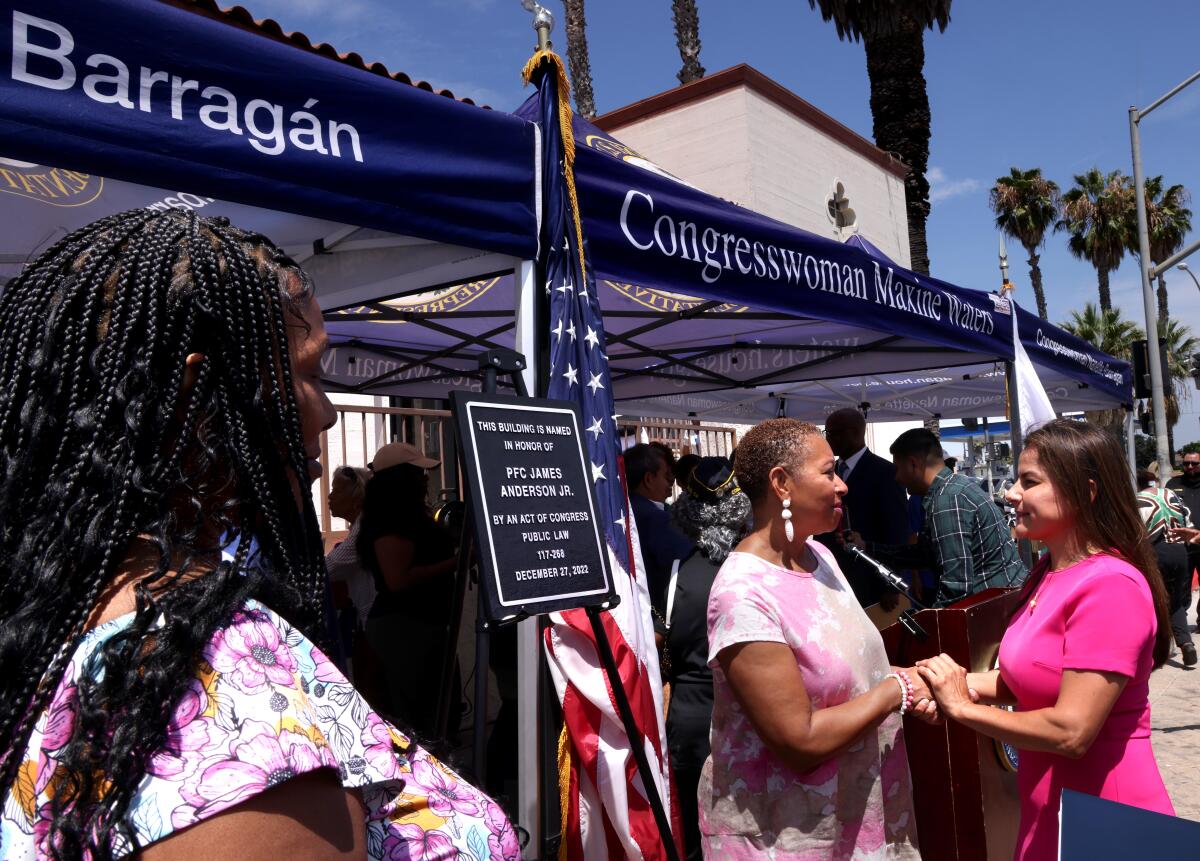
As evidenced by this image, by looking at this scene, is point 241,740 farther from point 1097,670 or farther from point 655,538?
point 655,538

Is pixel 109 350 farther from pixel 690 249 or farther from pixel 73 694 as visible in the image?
pixel 690 249

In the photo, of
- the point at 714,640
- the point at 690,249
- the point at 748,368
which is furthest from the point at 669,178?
the point at 748,368

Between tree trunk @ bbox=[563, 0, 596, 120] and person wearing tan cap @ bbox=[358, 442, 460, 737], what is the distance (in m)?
14.7

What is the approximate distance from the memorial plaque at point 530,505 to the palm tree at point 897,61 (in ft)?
53.6

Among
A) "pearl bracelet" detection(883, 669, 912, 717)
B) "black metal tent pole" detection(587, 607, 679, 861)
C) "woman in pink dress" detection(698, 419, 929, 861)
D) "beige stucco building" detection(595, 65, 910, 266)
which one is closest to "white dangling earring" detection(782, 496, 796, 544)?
"woman in pink dress" detection(698, 419, 929, 861)

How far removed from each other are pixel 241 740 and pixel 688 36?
65.1 ft

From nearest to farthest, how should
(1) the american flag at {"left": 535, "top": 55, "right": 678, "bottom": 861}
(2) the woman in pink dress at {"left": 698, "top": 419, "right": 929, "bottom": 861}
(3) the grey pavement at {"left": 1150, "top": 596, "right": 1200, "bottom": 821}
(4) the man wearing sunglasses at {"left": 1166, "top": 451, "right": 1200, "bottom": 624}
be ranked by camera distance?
(2) the woman in pink dress at {"left": 698, "top": 419, "right": 929, "bottom": 861} → (1) the american flag at {"left": 535, "top": 55, "right": 678, "bottom": 861} → (3) the grey pavement at {"left": 1150, "top": 596, "right": 1200, "bottom": 821} → (4) the man wearing sunglasses at {"left": 1166, "top": 451, "right": 1200, "bottom": 624}

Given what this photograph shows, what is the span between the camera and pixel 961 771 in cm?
325

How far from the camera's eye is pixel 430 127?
276 centimetres

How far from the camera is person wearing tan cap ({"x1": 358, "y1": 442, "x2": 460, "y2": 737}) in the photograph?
4.30 metres

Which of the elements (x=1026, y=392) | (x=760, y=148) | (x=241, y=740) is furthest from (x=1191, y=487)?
(x=241, y=740)

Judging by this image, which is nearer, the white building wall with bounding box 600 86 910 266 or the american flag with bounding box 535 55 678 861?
the american flag with bounding box 535 55 678 861

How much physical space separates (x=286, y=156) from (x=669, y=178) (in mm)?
1769

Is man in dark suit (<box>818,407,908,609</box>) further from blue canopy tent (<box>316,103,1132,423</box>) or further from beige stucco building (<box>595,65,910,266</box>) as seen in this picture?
beige stucco building (<box>595,65,910,266</box>)
